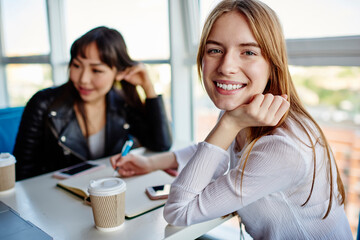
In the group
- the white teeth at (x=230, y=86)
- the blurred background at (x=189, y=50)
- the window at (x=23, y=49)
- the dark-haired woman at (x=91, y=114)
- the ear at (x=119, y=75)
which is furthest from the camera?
the window at (x=23, y=49)

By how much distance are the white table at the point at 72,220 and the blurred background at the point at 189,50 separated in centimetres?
46

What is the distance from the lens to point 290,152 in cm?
73

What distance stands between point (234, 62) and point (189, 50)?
120 cm

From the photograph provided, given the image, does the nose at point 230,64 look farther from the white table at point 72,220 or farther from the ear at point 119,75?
the ear at point 119,75

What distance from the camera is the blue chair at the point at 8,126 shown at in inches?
62.8

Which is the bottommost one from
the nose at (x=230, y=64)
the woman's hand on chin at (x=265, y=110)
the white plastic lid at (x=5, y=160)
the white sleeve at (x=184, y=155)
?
the white sleeve at (x=184, y=155)

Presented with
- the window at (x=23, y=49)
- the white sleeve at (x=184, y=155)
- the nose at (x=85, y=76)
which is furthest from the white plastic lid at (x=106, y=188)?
the window at (x=23, y=49)

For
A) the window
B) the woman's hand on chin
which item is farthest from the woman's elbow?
the window

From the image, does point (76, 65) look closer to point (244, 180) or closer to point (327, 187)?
point (244, 180)

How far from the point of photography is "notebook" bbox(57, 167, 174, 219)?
892 mm

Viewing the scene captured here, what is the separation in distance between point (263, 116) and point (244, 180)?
6.5 inches

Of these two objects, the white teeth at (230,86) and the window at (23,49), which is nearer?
the white teeth at (230,86)

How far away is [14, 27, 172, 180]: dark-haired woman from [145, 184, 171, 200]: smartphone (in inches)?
20.8

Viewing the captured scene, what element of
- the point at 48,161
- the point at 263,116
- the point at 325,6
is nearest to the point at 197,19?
the point at 325,6
